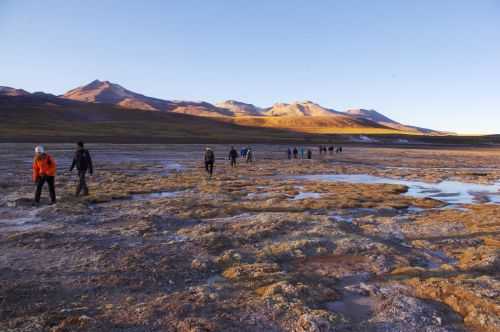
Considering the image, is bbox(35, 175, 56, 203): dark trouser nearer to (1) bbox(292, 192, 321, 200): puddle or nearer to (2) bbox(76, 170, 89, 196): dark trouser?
(2) bbox(76, 170, 89, 196): dark trouser

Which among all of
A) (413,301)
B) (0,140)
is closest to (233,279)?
(413,301)

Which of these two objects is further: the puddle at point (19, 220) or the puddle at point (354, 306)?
the puddle at point (19, 220)

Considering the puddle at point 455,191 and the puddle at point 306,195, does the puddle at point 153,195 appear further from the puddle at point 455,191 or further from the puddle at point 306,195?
the puddle at point 455,191

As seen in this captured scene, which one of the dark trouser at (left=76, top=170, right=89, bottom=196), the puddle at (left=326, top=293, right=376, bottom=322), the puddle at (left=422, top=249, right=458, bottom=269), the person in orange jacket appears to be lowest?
the puddle at (left=326, top=293, right=376, bottom=322)

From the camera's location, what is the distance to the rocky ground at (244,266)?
17.6 feet

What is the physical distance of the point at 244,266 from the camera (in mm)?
7305

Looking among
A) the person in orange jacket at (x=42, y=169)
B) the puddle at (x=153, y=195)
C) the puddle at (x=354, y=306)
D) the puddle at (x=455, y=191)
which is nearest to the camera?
the puddle at (x=354, y=306)

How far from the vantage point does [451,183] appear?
2273cm

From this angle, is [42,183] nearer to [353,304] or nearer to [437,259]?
[353,304]

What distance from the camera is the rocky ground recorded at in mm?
5375

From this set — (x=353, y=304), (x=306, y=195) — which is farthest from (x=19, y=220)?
(x=306, y=195)

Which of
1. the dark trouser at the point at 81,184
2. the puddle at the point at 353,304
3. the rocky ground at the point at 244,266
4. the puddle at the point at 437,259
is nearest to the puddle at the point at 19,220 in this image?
the rocky ground at the point at 244,266

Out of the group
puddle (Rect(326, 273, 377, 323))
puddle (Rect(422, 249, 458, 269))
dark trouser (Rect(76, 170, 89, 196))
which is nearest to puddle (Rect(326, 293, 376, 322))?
puddle (Rect(326, 273, 377, 323))

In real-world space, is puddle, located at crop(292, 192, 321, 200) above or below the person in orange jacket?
below
